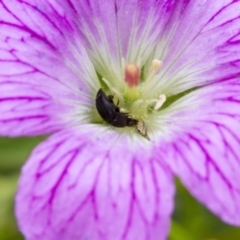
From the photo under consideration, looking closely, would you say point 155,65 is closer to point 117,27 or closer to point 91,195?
point 117,27

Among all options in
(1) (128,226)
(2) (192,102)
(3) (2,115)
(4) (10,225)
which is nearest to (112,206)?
(1) (128,226)

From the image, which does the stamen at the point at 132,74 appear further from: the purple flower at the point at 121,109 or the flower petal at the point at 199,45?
the flower petal at the point at 199,45

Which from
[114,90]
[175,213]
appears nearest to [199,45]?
[114,90]

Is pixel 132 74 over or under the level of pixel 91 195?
over

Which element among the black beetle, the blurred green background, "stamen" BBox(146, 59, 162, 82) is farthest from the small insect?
the blurred green background

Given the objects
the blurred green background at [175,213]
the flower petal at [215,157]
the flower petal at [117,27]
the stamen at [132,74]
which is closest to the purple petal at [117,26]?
the flower petal at [117,27]

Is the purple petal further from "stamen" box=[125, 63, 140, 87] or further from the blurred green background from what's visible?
the blurred green background
